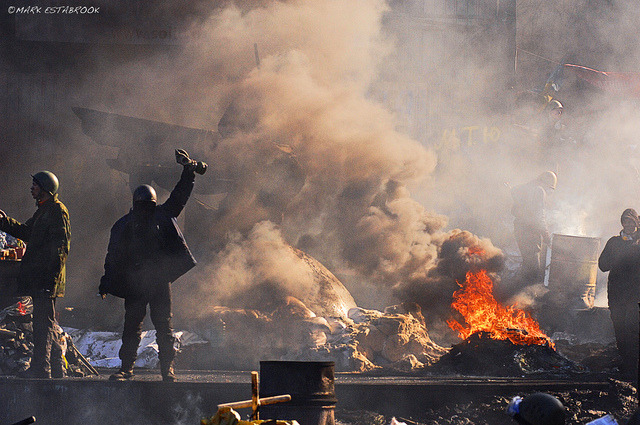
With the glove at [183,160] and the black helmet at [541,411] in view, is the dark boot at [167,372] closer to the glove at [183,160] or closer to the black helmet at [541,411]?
the glove at [183,160]

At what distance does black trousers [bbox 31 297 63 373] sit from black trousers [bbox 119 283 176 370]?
0.72m

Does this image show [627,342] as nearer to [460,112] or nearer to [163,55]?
[460,112]

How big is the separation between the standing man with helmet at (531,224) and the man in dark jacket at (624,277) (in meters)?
4.62

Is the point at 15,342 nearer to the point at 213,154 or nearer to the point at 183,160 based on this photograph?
the point at 183,160

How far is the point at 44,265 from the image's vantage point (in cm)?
697

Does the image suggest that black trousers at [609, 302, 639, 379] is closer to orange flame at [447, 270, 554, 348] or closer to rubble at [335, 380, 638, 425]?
rubble at [335, 380, 638, 425]

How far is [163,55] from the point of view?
15.8 meters

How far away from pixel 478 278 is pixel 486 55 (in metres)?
8.24

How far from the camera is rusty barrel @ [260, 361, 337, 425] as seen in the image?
→ 5051 millimetres

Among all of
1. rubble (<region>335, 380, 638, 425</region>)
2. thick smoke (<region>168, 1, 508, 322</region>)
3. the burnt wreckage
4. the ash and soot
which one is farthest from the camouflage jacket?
the burnt wreckage

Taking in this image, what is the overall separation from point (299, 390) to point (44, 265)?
3.25m

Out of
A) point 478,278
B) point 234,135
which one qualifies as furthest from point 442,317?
point 234,135

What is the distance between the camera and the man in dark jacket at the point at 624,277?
858 cm

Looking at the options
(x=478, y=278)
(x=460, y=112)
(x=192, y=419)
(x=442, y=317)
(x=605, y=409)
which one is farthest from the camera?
(x=460, y=112)
